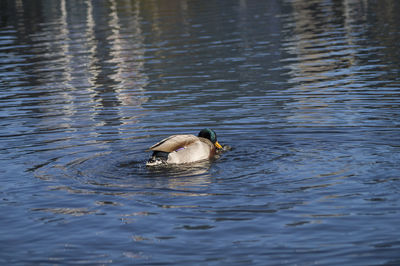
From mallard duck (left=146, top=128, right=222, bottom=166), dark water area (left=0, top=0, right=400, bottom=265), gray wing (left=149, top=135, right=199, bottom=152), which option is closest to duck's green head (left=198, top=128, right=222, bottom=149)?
mallard duck (left=146, top=128, right=222, bottom=166)

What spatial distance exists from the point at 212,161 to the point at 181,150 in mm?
705

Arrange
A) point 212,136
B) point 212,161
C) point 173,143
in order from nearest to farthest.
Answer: point 173,143
point 212,161
point 212,136

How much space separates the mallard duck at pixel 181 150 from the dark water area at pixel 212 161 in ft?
0.87

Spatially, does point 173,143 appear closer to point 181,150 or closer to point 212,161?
point 181,150

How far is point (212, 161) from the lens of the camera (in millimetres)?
14578

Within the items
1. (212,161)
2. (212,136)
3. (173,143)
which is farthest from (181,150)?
(212,136)

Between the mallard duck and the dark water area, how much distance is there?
0.87 ft

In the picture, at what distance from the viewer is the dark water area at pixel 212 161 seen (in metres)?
10.0

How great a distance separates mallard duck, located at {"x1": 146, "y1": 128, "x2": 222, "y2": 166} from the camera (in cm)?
1404

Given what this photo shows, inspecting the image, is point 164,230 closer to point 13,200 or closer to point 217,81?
point 13,200

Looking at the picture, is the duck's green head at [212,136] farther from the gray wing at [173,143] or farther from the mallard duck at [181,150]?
the gray wing at [173,143]

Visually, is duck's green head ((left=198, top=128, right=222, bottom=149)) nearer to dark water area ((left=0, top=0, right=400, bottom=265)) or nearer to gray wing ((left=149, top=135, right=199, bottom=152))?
dark water area ((left=0, top=0, right=400, bottom=265))

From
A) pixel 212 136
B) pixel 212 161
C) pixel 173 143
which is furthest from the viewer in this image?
pixel 212 136

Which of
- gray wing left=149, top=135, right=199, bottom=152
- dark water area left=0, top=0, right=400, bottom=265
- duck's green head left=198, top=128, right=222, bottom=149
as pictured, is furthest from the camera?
duck's green head left=198, top=128, right=222, bottom=149
